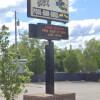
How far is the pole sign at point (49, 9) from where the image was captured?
11.1 m

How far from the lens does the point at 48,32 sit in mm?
11492

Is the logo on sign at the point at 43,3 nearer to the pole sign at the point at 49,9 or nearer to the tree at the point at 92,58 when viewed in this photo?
the pole sign at the point at 49,9

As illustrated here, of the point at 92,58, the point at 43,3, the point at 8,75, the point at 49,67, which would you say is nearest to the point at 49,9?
the point at 43,3

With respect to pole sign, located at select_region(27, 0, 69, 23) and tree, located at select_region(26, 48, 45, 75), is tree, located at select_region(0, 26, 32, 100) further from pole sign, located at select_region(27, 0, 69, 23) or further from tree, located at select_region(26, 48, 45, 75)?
tree, located at select_region(26, 48, 45, 75)

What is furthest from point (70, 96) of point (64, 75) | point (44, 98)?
point (64, 75)

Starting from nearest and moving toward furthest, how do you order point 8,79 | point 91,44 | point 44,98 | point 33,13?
point 8,79 < point 44,98 < point 33,13 < point 91,44

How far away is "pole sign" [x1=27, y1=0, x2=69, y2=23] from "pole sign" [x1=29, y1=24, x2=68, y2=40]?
1.43 feet

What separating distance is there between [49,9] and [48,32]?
1134 millimetres

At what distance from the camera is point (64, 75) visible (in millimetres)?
43562

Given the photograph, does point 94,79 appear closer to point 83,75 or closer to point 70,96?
point 83,75

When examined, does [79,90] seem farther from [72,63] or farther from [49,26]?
[72,63]

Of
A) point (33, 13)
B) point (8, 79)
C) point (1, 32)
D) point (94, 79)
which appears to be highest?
point (33, 13)

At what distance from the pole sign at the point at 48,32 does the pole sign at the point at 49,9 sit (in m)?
0.44

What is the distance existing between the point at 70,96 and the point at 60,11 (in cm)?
409
